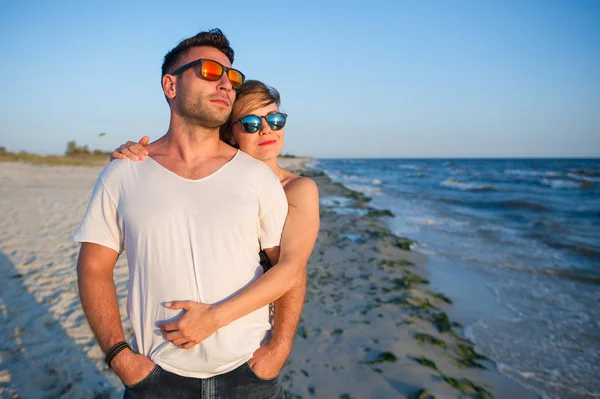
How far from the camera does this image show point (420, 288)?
718 centimetres

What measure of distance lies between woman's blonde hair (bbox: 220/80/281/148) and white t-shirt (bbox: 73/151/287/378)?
0.75 meters

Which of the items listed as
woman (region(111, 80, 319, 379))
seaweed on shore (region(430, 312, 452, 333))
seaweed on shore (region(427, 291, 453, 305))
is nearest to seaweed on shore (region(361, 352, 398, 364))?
seaweed on shore (region(430, 312, 452, 333))

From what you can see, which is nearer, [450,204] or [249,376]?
[249,376]

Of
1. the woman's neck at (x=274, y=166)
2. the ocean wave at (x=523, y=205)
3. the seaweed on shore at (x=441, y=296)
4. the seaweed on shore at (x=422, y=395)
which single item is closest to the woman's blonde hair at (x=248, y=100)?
the woman's neck at (x=274, y=166)

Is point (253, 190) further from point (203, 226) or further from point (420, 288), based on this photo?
point (420, 288)

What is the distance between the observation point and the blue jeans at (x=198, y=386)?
187 cm

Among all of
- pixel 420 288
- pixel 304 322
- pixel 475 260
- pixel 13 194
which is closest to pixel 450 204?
pixel 475 260

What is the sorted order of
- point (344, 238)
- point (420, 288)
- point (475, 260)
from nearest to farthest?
point (420, 288) → point (475, 260) → point (344, 238)

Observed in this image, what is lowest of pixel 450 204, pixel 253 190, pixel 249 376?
pixel 450 204

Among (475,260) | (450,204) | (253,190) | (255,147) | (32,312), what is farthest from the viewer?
(450,204)

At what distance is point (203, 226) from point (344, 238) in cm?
914

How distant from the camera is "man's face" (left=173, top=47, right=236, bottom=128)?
2.21 metres

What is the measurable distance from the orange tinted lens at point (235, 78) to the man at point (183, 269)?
565 mm

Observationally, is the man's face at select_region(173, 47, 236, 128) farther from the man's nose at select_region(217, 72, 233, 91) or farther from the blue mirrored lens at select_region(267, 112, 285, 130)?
the blue mirrored lens at select_region(267, 112, 285, 130)
